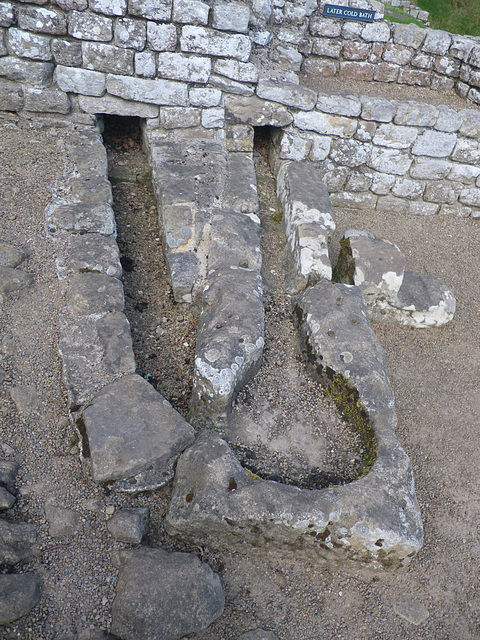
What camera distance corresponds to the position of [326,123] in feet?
18.9

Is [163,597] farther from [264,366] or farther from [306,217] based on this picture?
[306,217]

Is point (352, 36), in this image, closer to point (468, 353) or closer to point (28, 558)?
point (468, 353)

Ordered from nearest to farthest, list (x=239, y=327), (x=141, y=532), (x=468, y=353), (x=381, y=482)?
1. (x=141, y=532)
2. (x=381, y=482)
3. (x=239, y=327)
4. (x=468, y=353)

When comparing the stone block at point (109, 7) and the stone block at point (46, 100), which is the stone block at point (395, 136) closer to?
the stone block at point (109, 7)

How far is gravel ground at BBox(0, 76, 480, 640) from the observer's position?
2.44 meters

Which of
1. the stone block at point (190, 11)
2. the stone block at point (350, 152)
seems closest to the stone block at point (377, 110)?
the stone block at point (350, 152)

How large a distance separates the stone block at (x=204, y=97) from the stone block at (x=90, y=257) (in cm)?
225

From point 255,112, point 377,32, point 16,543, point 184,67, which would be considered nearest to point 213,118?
point 255,112

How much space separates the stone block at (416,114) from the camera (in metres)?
5.73

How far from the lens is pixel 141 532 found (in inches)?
101

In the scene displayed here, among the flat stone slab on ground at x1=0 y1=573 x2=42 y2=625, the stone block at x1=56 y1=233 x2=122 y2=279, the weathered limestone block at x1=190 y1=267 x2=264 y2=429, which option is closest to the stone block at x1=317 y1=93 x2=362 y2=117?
the weathered limestone block at x1=190 y1=267 x2=264 y2=429

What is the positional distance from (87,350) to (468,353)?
3543 mm

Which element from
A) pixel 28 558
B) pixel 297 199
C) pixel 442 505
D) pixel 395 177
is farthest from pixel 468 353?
pixel 28 558

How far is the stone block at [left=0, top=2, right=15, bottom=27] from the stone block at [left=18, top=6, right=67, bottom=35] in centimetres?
7
